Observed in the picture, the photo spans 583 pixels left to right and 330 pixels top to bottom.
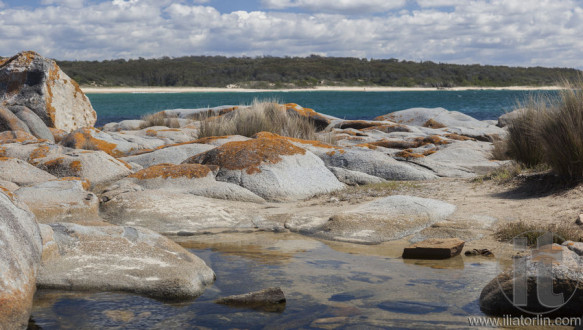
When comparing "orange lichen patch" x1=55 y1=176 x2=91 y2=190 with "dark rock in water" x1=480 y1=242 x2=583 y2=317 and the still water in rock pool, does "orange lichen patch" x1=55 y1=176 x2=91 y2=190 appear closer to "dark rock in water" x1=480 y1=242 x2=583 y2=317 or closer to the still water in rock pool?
the still water in rock pool

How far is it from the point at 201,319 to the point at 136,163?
23.2 feet

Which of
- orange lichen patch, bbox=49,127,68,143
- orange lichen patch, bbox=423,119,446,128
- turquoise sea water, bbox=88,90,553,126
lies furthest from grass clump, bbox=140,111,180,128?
orange lichen patch, bbox=423,119,446,128

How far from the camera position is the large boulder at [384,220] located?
23.4 feet

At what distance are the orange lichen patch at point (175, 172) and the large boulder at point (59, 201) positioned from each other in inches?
49.0

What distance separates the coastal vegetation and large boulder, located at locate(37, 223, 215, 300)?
89971 mm

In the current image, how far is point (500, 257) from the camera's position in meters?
6.18

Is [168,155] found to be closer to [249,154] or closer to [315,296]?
[249,154]

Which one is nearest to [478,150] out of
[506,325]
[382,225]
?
[382,225]

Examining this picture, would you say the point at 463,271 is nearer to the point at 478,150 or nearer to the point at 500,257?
the point at 500,257

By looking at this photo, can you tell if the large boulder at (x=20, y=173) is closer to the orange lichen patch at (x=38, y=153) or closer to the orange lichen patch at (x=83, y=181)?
the orange lichen patch at (x=83, y=181)

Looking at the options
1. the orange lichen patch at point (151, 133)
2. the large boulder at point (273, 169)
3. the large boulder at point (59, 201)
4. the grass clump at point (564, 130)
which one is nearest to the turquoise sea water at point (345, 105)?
the orange lichen patch at point (151, 133)

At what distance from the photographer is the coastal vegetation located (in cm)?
9950

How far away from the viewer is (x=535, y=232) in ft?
21.3

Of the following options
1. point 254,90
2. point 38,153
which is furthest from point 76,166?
point 254,90
